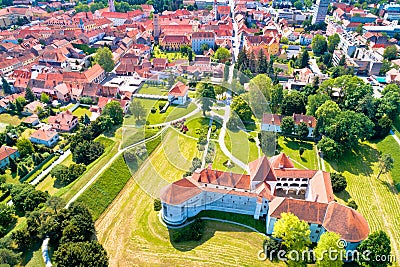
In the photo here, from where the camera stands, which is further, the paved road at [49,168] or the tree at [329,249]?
the paved road at [49,168]

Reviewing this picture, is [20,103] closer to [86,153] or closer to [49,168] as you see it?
[49,168]

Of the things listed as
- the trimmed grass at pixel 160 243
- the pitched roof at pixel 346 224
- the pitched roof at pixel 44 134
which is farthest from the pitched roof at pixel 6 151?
the pitched roof at pixel 346 224

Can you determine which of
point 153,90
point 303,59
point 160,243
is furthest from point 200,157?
point 303,59

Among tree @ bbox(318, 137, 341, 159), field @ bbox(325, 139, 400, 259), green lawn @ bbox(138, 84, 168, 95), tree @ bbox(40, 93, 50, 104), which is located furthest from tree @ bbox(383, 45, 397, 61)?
tree @ bbox(40, 93, 50, 104)

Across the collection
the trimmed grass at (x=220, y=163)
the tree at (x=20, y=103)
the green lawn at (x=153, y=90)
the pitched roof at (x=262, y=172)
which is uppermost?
the green lawn at (x=153, y=90)

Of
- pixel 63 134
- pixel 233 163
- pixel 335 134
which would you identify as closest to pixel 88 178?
pixel 63 134
